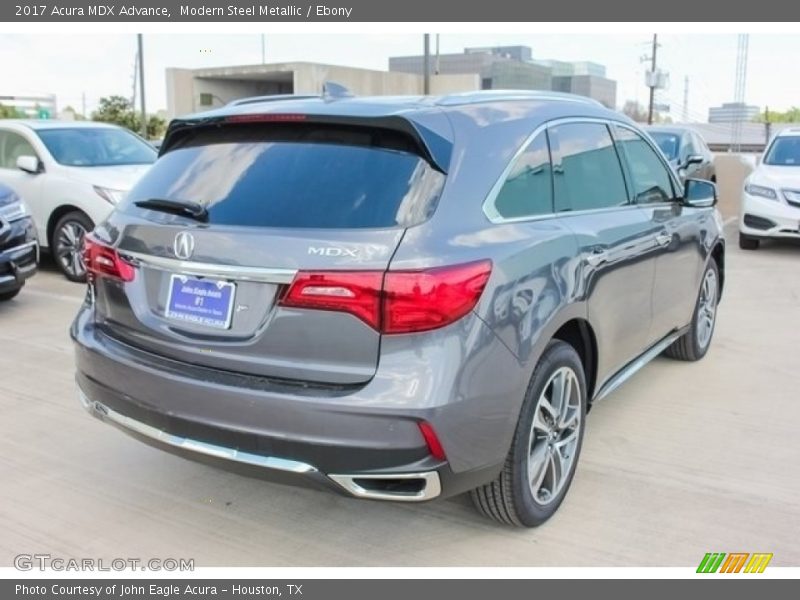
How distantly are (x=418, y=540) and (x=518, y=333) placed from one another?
0.99m

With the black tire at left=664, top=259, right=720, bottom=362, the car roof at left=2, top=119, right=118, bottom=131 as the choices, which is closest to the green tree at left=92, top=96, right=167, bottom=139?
the car roof at left=2, top=119, right=118, bottom=131

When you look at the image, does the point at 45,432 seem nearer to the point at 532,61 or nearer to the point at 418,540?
the point at 418,540

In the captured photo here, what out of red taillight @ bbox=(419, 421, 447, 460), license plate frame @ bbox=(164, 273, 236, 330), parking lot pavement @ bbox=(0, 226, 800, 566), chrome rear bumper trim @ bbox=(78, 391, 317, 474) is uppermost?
license plate frame @ bbox=(164, 273, 236, 330)

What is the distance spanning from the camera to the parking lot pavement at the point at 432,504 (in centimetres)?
308

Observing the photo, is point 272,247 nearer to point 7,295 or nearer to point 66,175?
point 7,295

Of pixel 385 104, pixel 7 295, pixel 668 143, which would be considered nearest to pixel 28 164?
pixel 7 295

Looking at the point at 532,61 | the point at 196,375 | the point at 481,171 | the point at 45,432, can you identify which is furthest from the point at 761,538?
the point at 532,61

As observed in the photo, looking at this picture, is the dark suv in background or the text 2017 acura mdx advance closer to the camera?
the text 2017 acura mdx advance

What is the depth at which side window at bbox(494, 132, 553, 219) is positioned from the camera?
Result: 2.99 metres

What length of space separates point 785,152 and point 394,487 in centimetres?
1045

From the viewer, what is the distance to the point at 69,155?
8.69 meters

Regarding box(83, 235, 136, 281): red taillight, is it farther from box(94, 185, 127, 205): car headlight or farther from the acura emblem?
box(94, 185, 127, 205): car headlight

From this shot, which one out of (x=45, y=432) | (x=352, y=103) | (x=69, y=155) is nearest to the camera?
(x=352, y=103)

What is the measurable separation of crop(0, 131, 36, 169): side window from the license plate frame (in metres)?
7.01
